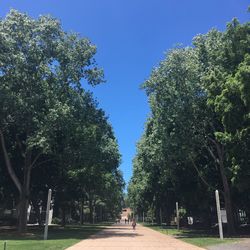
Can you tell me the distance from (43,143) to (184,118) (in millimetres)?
12035

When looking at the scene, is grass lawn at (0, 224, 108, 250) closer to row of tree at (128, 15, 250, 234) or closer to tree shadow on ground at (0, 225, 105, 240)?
tree shadow on ground at (0, 225, 105, 240)

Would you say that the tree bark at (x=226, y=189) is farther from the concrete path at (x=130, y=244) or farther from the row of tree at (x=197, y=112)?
the concrete path at (x=130, y=244)

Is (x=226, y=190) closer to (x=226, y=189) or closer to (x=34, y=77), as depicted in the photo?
(x=226, y=189)

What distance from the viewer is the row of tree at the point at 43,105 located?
3588 centimetres

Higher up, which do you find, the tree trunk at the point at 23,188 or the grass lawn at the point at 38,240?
the tree trunk at the point at 23,188

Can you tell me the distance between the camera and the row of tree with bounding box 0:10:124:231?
118 feet

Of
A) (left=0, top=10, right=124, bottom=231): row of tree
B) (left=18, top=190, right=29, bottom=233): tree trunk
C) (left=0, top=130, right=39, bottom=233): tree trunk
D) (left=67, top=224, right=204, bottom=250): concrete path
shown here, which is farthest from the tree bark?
(left=18, top=190, right=29, bottom=233): tree trunk

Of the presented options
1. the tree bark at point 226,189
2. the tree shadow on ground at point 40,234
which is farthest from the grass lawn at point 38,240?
the tree bark at point 226,189

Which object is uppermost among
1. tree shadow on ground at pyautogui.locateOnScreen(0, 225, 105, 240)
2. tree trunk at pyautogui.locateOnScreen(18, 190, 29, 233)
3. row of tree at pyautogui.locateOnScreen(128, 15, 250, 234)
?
row of tree at pyautogui.locateOnScreen(128, 15, 250, 234)

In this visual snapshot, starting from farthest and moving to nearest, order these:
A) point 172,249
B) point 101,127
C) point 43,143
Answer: point 101,127 < point 43,143 < point 172,249

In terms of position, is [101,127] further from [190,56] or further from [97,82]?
[190,56]

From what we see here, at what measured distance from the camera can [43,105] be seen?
120 feet

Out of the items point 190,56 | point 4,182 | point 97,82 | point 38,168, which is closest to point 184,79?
point 190,56

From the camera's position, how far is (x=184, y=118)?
38875 mm
